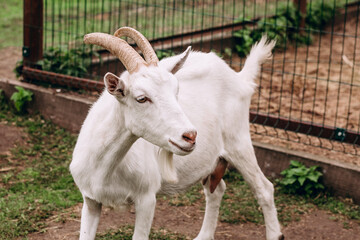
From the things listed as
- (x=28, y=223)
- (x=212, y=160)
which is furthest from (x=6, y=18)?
(x=212, y=160)

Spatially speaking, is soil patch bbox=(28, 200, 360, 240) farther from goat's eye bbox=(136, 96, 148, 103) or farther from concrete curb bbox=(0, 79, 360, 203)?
goat's eye bbox=(136, 96, 148, 103)

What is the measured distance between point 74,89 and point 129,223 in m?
2.72

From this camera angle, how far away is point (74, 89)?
7.37 m

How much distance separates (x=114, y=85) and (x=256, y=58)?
199 centimetres

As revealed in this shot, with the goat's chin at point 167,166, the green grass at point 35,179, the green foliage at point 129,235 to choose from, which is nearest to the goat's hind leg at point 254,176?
the green foliage at point 129,235

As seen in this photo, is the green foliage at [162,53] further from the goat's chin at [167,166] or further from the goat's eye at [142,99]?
the goat's eye at [142,99]

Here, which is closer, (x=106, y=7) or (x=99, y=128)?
(x=99, y=128)

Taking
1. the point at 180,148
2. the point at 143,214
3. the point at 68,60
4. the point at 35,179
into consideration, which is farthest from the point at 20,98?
the point at 180,148

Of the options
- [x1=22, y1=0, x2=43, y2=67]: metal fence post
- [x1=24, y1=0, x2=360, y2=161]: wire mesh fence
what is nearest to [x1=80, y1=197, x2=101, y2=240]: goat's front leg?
[x1=24, y1=0, x2=360, y2=161]: wire mesh fence

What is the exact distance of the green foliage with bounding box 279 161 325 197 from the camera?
5664mm

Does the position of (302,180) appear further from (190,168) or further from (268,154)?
(190,168)

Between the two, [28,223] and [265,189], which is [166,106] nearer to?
[265,189]

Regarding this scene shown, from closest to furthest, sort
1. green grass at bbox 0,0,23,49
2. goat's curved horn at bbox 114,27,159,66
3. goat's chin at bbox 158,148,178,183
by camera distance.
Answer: goat's curved horn at bbox 114,27,159,66, goat's chin at bbox 158,148,178,183, green grass at bbox 0,0,23,49

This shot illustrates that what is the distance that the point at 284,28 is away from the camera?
947 cm
